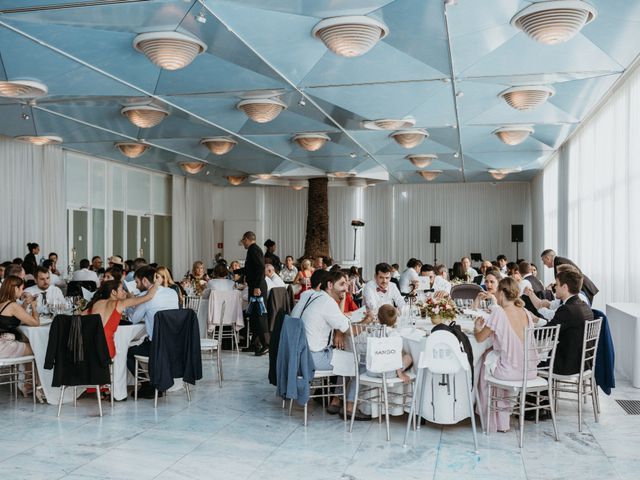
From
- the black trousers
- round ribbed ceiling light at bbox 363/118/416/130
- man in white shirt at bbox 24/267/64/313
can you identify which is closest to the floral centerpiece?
the black trousers

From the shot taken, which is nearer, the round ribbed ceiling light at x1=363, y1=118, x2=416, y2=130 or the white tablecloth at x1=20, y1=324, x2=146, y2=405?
the white tablecloth at x1=20, y1=324, x2=146, y2=405

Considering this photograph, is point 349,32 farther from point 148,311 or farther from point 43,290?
point 43,290

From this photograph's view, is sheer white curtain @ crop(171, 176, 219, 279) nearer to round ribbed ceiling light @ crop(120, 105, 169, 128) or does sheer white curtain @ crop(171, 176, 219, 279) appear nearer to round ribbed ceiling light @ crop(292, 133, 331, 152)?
round ribbed ceiling light @ crop(292, 133, 331, 152)

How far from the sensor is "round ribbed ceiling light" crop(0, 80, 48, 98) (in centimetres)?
836

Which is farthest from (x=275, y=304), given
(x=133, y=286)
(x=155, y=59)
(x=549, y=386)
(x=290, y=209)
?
(x=290, y=209)

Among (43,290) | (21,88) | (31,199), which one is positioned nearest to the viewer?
(43,290)

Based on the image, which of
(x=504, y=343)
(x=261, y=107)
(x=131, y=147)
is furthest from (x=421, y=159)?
(x=504, y=343)

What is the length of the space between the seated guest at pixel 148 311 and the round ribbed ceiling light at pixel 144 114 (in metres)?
3.71

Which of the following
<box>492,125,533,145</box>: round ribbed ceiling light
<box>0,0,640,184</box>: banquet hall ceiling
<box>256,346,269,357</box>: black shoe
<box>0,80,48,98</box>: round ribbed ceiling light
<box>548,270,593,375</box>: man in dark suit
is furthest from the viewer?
<box>492,125,533,145</box>: round ribbed ceiling light

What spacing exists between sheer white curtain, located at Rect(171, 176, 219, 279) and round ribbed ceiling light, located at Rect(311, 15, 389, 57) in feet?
47.9

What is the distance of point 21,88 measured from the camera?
8.56 metres

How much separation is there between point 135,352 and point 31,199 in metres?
8.60

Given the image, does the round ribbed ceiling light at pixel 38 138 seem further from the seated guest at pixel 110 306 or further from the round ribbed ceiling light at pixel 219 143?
the seated guest at pixel 110 306

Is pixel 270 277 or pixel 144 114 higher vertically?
pixel 144 114
